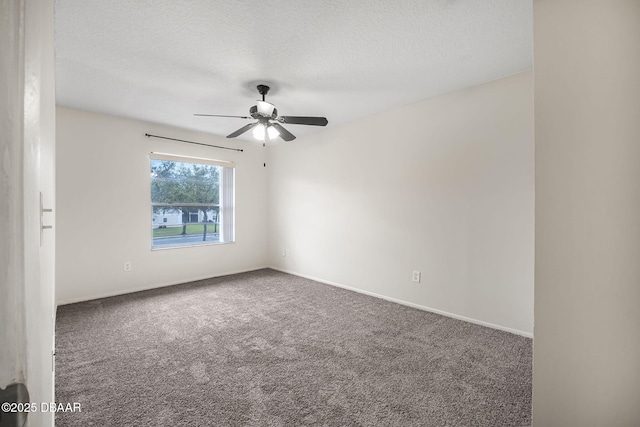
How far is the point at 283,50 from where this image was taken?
2188mm

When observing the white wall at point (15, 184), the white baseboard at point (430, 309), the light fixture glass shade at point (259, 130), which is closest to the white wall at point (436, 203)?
the white baseboard at point (430, 309)

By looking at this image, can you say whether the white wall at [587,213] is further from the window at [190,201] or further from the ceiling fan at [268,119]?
the window at [190,201]

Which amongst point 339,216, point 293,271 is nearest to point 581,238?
point 339,216

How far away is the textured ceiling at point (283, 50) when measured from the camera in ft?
5.79

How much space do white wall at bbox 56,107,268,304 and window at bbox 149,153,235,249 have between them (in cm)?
17

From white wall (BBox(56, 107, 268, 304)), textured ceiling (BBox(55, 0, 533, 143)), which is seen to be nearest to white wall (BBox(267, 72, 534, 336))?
textured ceiling (BBox(55, 0, 533, 143))

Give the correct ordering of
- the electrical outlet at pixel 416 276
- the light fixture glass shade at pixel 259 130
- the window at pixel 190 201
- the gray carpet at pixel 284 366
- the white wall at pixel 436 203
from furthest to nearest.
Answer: the window at pixel 190 201 < the electrical outlet at pixel 416 276 < the light fixture glass shade at pixel 259 130 < the white wall at pixel 436 203 < the gray carpet at pixel 284 366

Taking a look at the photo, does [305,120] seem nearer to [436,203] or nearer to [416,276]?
[436,203]

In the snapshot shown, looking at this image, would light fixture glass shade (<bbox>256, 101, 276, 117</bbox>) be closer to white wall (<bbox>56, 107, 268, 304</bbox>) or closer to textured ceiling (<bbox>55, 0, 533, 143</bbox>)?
textured ceiling (<bbox>55, 0, 533, 143</bbox>)

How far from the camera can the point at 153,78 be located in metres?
2.65

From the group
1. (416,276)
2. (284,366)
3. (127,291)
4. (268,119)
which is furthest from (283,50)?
(127,291)

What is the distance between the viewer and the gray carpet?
5.47ft

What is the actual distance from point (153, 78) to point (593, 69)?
10.3 ft

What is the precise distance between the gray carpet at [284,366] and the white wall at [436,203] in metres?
0.38
